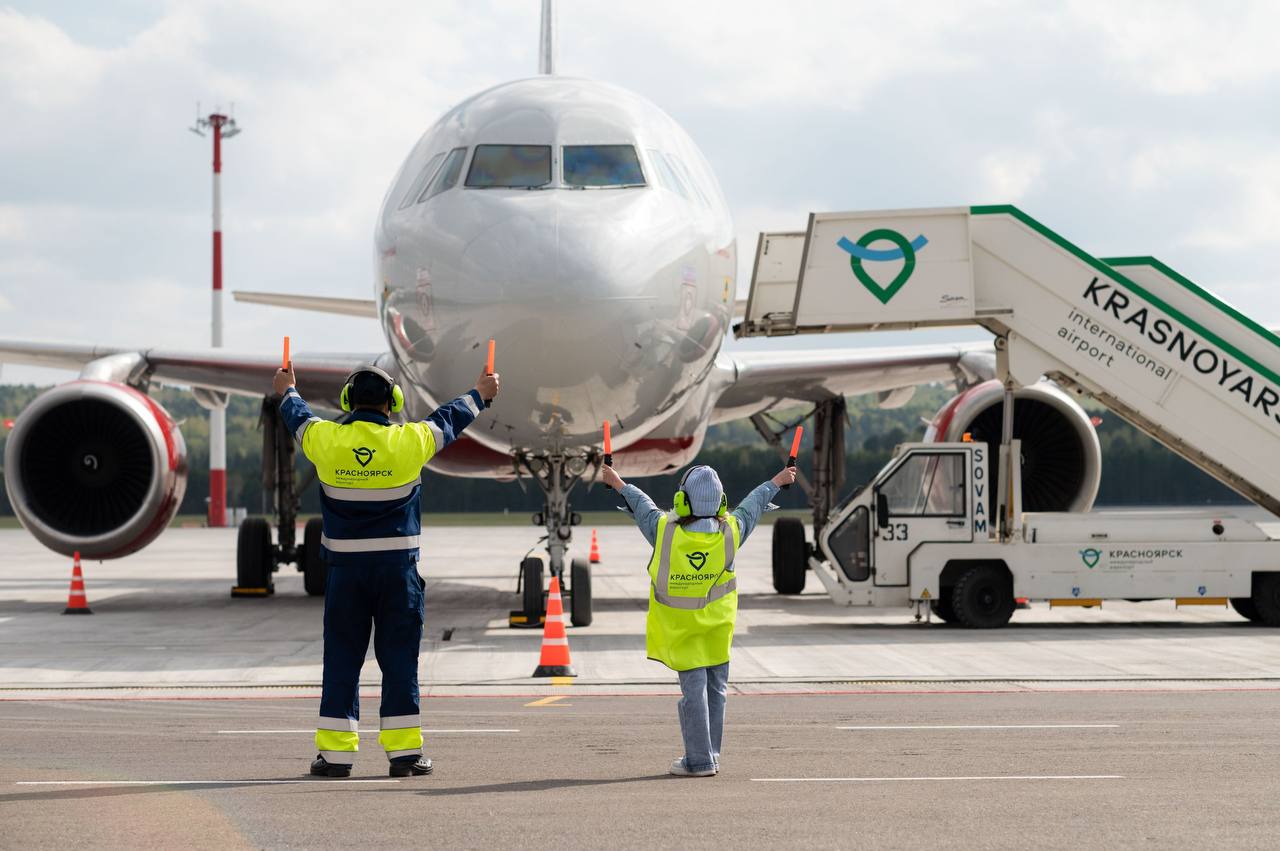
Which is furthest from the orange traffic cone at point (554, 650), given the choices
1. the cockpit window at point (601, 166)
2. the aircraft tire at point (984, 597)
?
the aircraft tire at point (984, 597)

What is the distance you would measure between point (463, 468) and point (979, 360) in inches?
249

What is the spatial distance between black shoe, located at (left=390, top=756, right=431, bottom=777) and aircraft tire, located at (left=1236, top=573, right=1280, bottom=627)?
33.5ft

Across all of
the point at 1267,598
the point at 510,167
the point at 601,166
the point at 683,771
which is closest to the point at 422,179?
the point at 510,167

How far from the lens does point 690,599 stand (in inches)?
273

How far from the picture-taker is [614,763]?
6.94 metres

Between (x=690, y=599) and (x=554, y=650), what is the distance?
3.73m

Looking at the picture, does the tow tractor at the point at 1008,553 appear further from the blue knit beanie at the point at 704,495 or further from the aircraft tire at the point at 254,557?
the aircraft tire at the point at 254,557

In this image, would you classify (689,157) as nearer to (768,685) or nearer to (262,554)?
(768,685)

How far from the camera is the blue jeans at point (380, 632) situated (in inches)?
259

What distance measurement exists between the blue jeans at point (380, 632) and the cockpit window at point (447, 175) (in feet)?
21.0

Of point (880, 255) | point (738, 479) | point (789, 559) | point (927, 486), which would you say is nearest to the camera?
point (880, 255)

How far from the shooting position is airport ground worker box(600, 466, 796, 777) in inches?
270

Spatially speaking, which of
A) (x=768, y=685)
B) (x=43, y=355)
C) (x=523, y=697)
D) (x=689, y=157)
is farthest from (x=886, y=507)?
(x=43, y=355)

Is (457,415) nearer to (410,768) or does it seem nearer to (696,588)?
(696,588)
